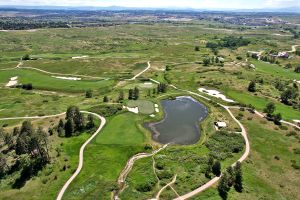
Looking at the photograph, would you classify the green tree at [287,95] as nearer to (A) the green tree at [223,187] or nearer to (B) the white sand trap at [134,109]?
(B) the white sand trap at [134,109]

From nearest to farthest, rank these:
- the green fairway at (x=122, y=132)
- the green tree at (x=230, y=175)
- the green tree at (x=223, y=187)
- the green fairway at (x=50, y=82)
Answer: the green tree at (x=223, y=187) < the green tree at (x=230, y=175) < the green fairway at (x=122, y=132) < the green fairway at (x=50, y=82)

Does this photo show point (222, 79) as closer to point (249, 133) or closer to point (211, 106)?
point (211, 106)

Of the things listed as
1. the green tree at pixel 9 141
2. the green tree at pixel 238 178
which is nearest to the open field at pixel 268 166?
the green tree at pixel 238 178

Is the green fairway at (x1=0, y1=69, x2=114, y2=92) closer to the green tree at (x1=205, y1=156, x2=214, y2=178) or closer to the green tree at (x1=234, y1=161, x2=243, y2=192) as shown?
the green tree at (x1=205, y1=156, x2=214, y2=178)

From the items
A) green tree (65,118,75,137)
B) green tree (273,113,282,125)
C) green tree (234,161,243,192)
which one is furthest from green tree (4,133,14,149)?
green tree (273,113,282,125)

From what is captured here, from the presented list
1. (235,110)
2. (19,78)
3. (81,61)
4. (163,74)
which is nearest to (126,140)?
(235,110)
